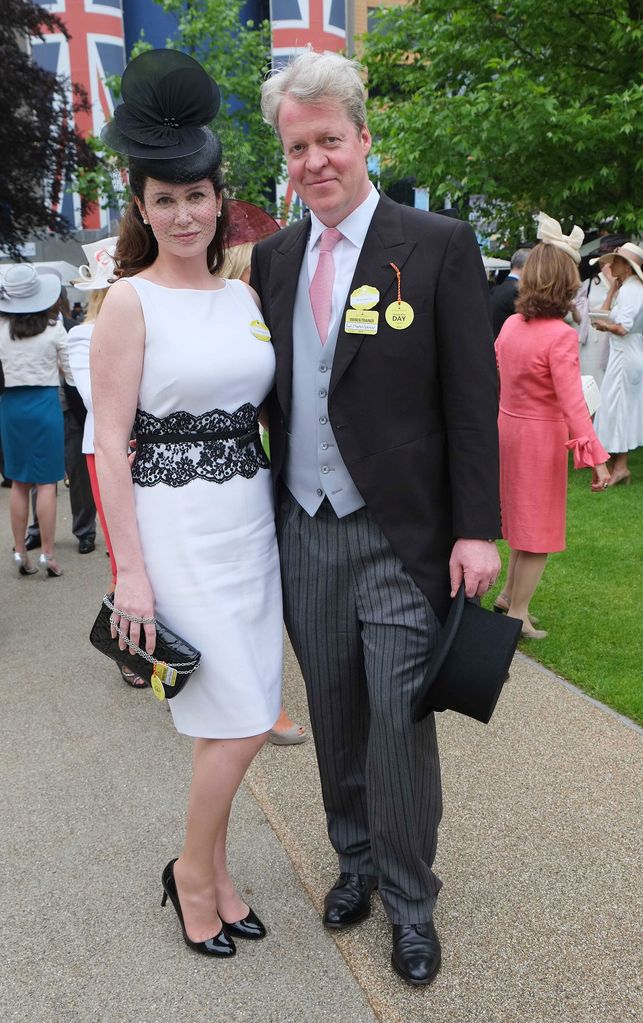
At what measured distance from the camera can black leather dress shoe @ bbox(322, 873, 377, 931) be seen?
8.30 feet

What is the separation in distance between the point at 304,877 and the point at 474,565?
1.24 m

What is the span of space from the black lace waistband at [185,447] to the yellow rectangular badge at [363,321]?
37 centimetres

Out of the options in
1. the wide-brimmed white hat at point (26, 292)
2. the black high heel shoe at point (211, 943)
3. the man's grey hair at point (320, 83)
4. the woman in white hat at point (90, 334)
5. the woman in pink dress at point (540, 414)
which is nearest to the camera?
the man's grey hair at point (320, 83)

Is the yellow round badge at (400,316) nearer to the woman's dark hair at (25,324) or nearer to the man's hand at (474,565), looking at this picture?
the man's hand at (474,565)

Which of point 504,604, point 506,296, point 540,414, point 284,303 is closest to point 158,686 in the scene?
point 284,303

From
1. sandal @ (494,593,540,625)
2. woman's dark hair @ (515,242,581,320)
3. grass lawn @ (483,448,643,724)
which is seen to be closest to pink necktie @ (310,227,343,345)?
woman's dark hair @ (515,242,581,320)

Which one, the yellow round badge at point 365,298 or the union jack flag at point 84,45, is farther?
the union jack flag at point 84,45

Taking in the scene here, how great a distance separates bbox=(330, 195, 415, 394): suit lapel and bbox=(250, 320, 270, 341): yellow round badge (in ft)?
0.76

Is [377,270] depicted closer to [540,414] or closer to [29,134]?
[540,414]

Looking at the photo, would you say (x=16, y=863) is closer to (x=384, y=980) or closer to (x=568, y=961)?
(x=384, y=980)

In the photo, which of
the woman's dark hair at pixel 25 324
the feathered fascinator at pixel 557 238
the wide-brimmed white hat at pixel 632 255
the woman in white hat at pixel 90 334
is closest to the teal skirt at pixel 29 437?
the woman's dark hair at pixel 25 324

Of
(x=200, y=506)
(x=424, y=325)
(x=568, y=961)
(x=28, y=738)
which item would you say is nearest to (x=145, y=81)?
(x=424, y=325)

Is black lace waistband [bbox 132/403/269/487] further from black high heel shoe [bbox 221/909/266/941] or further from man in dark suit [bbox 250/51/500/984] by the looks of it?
black high heel shoe [bbox 221/909/266/941]

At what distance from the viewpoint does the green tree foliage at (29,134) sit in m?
21.0
